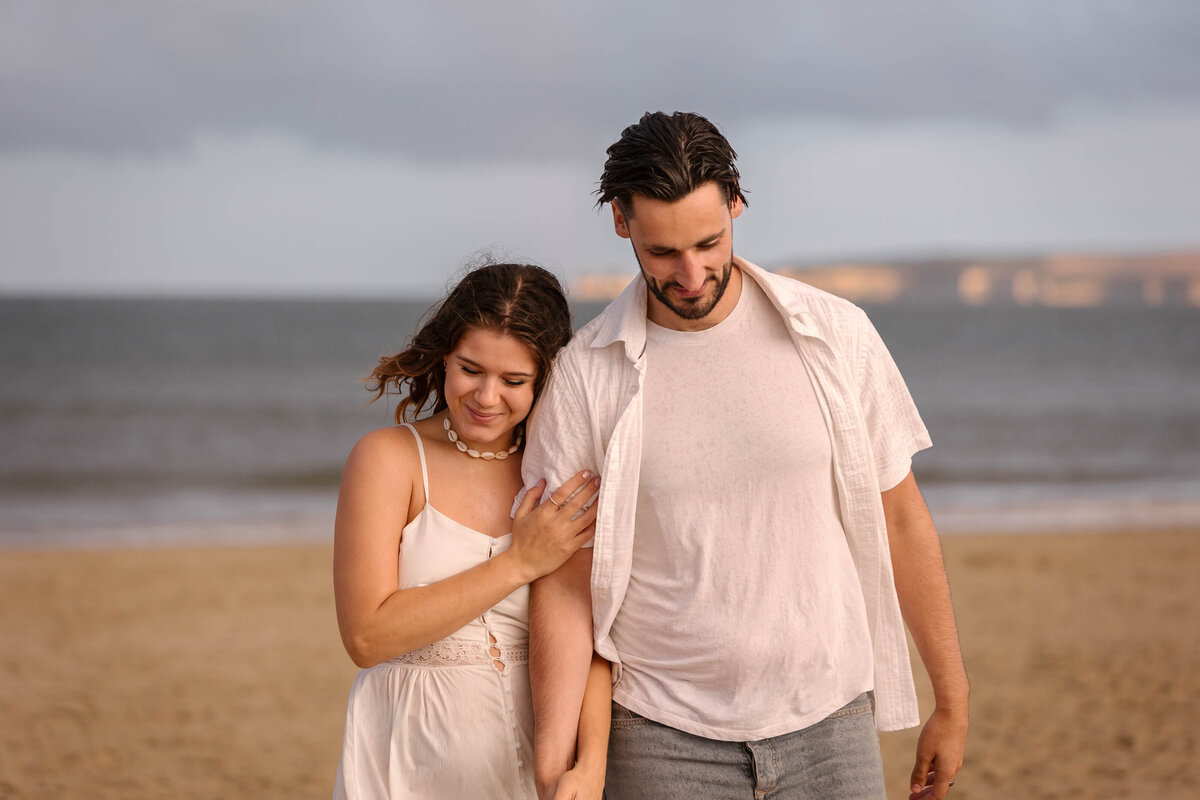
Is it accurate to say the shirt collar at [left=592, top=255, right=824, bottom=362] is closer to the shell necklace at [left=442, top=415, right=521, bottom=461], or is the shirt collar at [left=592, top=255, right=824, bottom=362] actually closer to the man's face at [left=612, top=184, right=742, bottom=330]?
the man's face at [left=612, top=184, right=742, bottom=330]

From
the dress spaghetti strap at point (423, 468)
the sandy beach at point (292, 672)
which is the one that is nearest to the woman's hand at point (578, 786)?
the dress spaghetti strap at point (423, 468)

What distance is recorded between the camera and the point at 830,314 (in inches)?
90.7

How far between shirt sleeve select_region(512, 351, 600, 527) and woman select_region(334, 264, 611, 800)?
1.3 inches

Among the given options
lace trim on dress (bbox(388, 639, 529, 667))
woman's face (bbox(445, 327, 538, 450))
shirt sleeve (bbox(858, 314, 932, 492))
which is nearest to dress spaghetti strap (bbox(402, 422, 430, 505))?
woman's face (bbox(445, 327, 538, 450))

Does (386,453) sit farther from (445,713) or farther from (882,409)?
(882,409)

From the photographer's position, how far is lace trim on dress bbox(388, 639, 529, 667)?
2.32 meters

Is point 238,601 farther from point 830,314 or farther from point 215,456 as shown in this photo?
point 215,456

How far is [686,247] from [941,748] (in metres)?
1.25

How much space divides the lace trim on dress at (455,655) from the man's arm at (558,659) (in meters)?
0.09

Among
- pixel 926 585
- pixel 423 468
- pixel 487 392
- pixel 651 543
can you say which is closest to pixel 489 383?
pixel 487 392

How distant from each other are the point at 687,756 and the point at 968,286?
62.3m

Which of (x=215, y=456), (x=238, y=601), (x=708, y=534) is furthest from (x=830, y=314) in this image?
(x=215, y=456)

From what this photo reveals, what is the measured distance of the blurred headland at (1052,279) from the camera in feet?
187

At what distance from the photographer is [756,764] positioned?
7.19 ft
